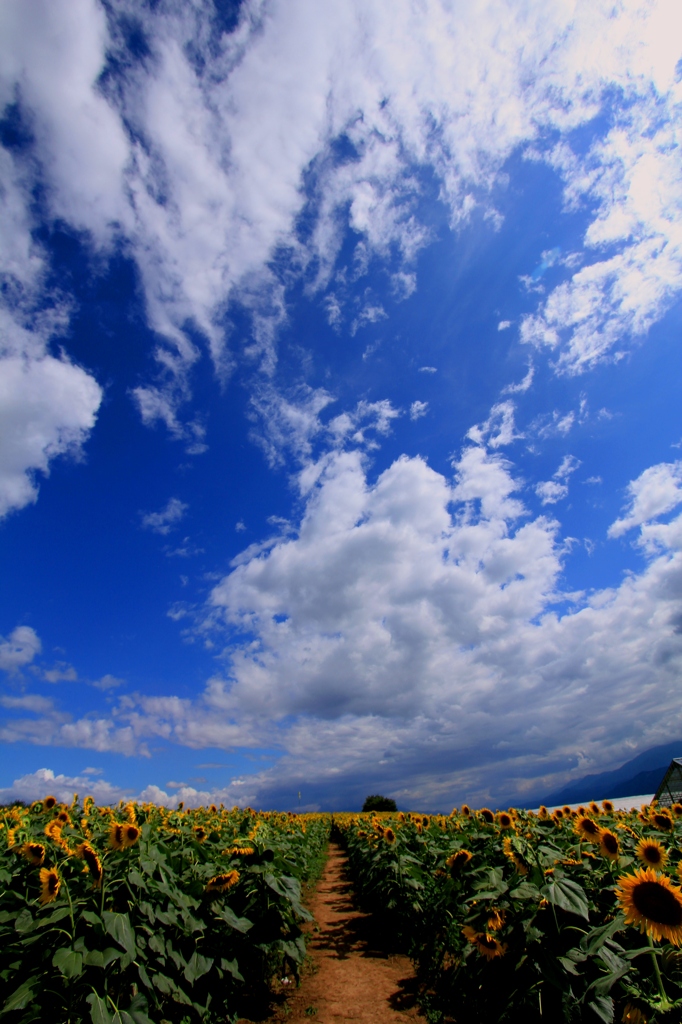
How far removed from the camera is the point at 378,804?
64.2 meters

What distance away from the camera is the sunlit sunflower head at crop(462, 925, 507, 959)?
13.2 feet

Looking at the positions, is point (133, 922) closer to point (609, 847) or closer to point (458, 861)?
point (458, 861)

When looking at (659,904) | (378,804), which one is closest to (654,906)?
(659,904)

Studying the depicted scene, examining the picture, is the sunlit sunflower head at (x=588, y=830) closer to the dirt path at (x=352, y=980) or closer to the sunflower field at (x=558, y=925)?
the sunflower field at (x=558, y=925)

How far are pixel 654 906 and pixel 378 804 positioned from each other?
7199 cm

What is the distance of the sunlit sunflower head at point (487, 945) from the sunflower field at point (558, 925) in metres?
0.01

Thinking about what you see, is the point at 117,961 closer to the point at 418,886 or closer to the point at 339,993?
the point at 339,993

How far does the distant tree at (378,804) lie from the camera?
6347 centimetres

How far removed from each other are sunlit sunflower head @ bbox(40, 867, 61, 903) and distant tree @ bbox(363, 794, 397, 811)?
69527 millimetres

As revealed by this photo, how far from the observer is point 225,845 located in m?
6.44

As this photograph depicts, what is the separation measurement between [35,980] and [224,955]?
82.5 inches

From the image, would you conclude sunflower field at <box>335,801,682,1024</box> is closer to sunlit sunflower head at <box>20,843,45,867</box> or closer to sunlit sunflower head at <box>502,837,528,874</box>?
sunlit sunflower head at <box>502,837,528,874</box>

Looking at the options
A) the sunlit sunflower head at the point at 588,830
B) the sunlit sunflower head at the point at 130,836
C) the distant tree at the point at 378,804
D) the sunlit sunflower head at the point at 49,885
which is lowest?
the distant tree at the point at 378,804

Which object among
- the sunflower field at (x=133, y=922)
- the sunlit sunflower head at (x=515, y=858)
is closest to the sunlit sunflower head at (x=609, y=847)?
the sunlit sunflower head at (x=515, y=858)
